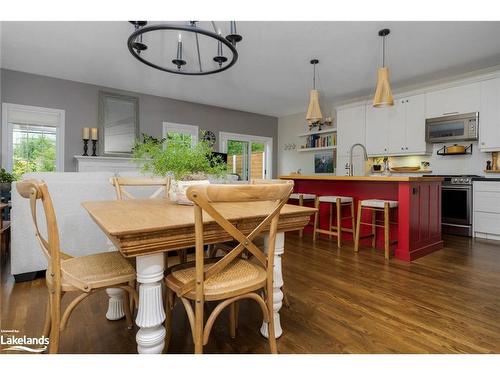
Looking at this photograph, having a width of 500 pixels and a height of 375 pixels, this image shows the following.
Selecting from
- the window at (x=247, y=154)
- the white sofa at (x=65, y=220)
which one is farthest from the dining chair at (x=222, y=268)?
the window at (x=247, y=154)

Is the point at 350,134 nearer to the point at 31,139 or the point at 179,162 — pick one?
the point at 179,162

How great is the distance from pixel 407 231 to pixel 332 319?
1.74 metres

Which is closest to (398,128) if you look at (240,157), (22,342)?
(240,157)

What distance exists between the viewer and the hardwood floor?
1.48 m

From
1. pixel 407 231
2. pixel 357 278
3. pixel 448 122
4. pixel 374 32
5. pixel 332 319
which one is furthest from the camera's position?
pixel 448 122

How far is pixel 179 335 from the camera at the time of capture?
61.7 inches

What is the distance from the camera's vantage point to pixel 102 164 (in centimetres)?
515

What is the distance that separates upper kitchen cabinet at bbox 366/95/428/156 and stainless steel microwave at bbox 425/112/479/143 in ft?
0.45

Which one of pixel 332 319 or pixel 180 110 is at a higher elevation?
pixel 180 110

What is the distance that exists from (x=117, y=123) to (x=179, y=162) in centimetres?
458

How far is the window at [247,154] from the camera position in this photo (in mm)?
7176
